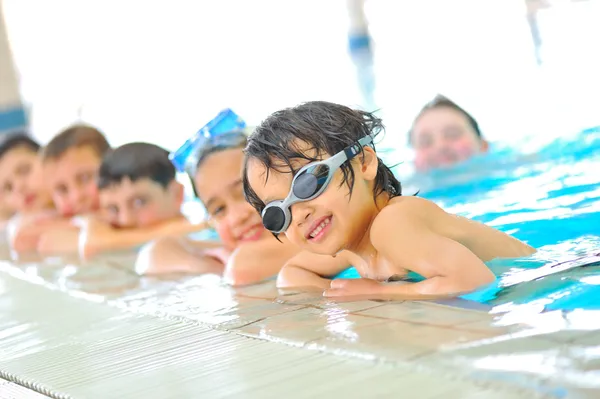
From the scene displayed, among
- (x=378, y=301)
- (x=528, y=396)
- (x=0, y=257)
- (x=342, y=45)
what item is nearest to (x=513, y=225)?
(x=378, y=301)

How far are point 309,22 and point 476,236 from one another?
24745mm

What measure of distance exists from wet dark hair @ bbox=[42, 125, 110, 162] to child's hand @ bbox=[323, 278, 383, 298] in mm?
3876

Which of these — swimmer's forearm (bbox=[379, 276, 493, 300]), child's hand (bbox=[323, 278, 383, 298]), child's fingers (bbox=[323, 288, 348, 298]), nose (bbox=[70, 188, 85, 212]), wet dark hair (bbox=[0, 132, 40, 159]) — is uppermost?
wet dark hair (bbox=[0, 132, 40, 159])

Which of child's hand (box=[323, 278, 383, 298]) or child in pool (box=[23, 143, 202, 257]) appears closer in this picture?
child's hand (box=[323, 278, 383, 298])

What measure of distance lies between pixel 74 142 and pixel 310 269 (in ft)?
11.8

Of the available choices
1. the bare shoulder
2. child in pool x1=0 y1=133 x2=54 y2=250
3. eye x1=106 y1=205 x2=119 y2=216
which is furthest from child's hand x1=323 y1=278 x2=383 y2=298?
child in pool x1=0 y1=133 x2=54 y2=250

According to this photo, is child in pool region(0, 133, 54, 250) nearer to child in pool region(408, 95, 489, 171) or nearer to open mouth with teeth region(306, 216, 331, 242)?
child in pool region(408, 95, 489, 171)

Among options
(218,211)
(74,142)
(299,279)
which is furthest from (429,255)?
(74,142)

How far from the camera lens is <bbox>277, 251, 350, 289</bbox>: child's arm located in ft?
12.1

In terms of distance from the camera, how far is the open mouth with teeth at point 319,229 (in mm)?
3078

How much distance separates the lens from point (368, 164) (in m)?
3.17

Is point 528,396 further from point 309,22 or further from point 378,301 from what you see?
point 309,22

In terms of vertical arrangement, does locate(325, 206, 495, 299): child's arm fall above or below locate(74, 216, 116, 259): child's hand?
above

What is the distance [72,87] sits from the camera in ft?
82.4
